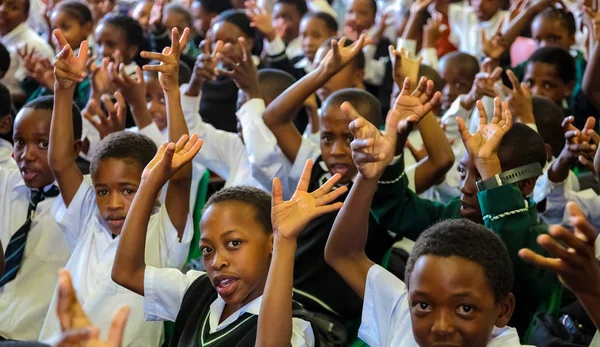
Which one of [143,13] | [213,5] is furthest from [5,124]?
[213,5]

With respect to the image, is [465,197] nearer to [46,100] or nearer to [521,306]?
[521,306]

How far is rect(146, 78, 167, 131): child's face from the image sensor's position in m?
3.28

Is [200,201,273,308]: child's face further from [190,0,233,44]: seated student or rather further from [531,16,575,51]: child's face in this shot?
[190,0,233,44]: seated student

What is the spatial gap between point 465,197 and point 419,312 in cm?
65

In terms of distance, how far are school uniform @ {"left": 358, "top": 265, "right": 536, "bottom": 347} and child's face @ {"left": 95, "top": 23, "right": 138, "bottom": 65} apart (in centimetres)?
273

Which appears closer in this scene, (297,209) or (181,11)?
(297,209)

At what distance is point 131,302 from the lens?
222 centimetres

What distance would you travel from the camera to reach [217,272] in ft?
5.92

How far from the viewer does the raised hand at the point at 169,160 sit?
184 centimetres

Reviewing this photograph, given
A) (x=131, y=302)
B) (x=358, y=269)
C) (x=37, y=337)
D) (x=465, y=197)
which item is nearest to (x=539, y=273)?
(x=465, y=197)

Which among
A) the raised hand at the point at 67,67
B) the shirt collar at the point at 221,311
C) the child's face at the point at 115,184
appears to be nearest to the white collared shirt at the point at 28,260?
the child's face at the point at 115,184

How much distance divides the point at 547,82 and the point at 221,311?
216cm

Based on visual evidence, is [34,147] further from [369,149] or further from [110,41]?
[110,41]

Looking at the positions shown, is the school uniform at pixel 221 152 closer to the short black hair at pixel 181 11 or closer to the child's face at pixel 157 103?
the child's face at pixel 157 103
